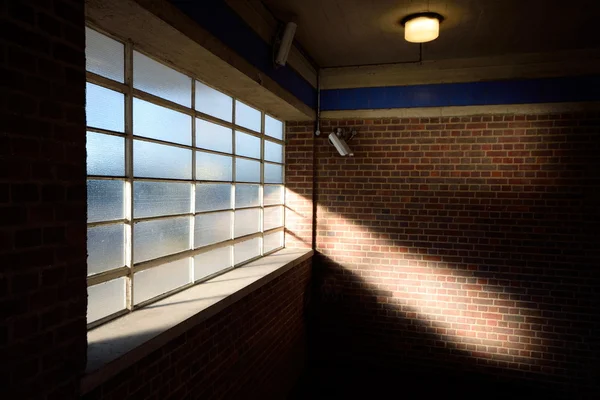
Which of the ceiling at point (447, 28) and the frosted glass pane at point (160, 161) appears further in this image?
the ceiling at point (447, 28)

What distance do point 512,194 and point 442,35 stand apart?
1792 mm

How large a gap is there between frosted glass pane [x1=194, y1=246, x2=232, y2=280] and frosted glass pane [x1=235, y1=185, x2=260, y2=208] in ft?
1.45

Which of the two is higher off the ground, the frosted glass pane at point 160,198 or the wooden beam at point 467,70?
the wooden beam at point 467,70

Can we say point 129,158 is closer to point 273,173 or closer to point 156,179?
point 156,179

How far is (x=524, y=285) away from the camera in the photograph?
4395mm

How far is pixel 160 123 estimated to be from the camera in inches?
104

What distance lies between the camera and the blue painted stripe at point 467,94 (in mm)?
4164

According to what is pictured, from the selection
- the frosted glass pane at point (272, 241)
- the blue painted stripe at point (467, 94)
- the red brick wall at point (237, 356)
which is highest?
the blue painted stripe at point (467, 94)

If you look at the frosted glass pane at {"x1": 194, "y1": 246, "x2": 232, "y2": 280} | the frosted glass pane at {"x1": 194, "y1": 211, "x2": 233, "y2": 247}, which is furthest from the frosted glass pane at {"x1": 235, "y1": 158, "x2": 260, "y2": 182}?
the frosted glass pane at {"x1": 194, "y1": 246, "x2": 232, "y2": 280}

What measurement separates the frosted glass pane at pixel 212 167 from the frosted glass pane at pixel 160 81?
0.42m

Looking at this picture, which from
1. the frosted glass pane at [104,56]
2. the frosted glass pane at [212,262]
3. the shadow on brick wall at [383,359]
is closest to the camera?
the frosted glass pane at [104,56]

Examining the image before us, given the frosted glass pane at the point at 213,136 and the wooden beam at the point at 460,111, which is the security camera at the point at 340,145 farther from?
the frosted glass pane at the point at 213,136
